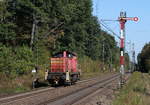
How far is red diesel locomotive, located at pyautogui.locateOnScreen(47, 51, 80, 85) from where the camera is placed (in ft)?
119

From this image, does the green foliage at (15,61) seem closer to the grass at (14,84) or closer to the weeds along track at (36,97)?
the grass at (14,84)

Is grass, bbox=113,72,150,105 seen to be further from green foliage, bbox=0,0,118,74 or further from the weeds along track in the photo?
green foliage, bbox=0,0,118,74

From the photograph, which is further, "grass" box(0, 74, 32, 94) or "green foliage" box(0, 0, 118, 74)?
"green foliage" box(0, 0, 118, 74)

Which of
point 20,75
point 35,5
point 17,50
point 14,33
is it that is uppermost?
point 35,5

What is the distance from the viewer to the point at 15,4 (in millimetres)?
53375

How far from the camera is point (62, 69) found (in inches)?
1489

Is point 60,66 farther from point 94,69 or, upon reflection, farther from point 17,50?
point 94,69

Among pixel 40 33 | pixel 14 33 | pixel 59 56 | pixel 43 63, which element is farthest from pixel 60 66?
pixel 40 33

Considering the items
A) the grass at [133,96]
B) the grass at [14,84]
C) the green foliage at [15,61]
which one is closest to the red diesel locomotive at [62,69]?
the grass at [14,84]

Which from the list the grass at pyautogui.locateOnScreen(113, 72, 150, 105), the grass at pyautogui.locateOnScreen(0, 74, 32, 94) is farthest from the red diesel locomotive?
the grass at pyautogui.locateOnScreen(113, 72, 150, 105)

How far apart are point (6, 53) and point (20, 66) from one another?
10.4 feet

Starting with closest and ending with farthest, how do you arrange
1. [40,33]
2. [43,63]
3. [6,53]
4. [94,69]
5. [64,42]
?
[6,53] → [43,63] → [40,33] → [64,42] → [94,69]

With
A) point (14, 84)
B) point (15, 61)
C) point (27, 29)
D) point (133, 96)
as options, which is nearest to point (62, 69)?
point (15, 61)

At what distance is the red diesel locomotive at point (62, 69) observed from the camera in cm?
3638
